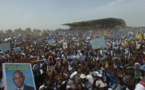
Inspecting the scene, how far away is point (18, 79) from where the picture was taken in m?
4.52

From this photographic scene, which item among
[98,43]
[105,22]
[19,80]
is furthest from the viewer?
[105,22]

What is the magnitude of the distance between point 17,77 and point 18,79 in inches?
1.6

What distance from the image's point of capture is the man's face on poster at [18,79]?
4.49 m

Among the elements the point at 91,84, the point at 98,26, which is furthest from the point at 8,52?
the point at 98,26

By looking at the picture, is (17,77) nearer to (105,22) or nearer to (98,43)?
(98,43)

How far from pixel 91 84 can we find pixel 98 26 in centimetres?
5951

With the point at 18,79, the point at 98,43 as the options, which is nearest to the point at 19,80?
the point at 18,79

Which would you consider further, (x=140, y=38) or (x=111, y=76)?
(x=140, y=38)

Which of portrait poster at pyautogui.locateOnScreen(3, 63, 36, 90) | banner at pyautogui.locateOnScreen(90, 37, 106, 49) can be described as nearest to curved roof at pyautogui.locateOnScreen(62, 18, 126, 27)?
banner at pyautogui.locateOnScreen(90, 37, 106, 49)

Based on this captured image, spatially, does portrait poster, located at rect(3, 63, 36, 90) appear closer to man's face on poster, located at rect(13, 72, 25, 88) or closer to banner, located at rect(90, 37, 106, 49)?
man's face on poster, located at rect(13, 72, 25, 88)

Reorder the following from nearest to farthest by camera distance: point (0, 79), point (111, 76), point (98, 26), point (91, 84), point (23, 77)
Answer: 1. point (23, 77)
2. point (91, 84)
3. point (111, 76)
4. point (0, 79)
5. point (98, 26)

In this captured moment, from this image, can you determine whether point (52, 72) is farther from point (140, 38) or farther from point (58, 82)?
point (140, 38)

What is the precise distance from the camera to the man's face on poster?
14.7 feet

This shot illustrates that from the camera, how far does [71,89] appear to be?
20.9ft
